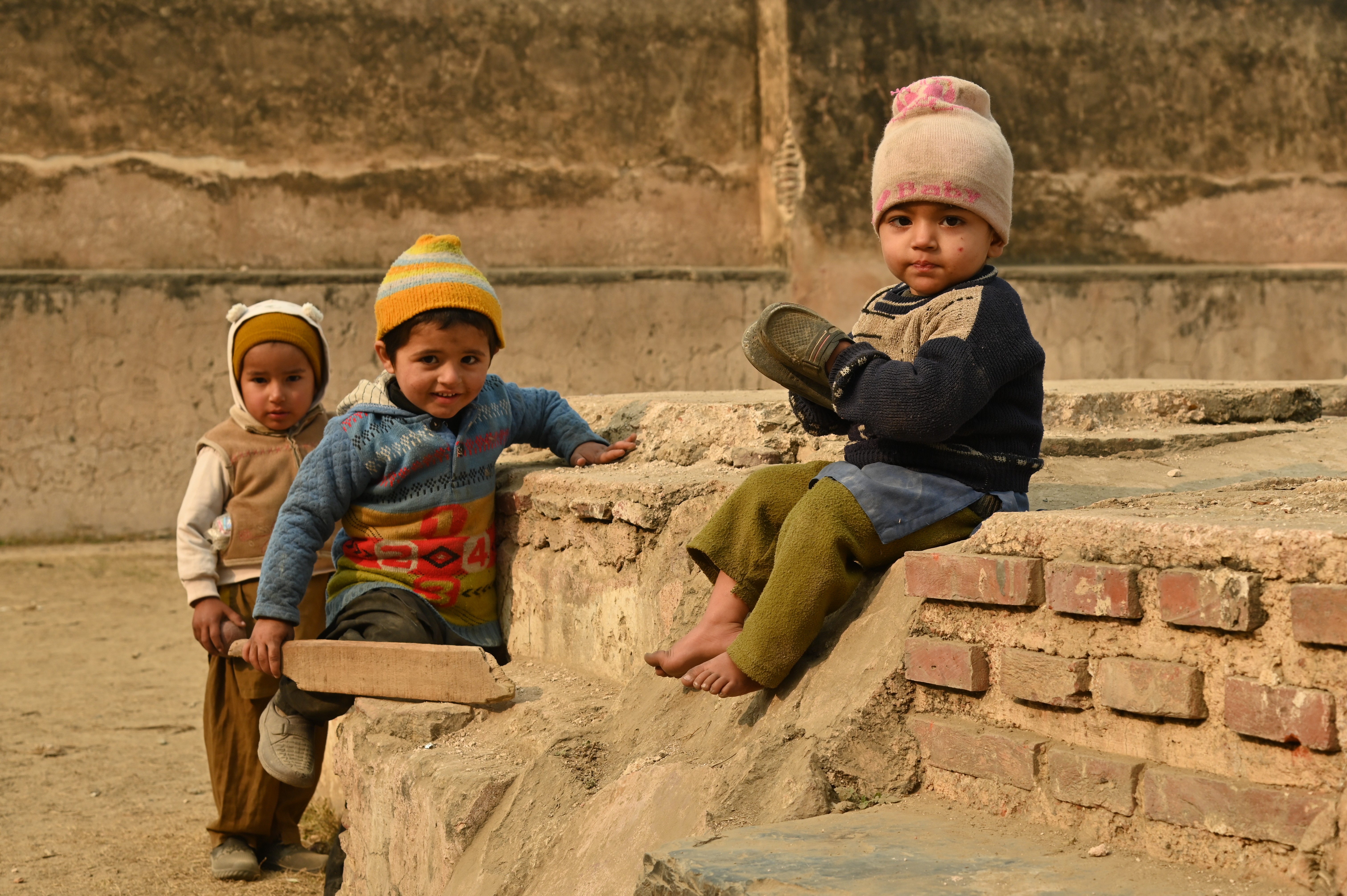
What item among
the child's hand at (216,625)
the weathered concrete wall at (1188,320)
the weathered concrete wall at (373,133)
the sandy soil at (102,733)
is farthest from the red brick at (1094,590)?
the weathered concrete wall at (1188,320)

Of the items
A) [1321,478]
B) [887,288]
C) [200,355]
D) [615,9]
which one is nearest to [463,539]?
[887,288]

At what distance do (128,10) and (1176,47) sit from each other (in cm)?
689

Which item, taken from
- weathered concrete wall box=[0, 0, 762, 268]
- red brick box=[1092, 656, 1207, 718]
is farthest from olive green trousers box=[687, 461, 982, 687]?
weathered concrete wall box=[0, 0, 762, 268]

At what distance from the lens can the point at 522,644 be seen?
314 cm

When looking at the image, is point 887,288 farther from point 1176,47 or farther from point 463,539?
point 1176,47

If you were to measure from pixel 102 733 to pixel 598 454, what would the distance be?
228 cm

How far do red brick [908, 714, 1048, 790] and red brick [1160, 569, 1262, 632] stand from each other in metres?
→ 0.27

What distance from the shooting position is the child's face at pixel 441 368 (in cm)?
293

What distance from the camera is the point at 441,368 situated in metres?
2.95

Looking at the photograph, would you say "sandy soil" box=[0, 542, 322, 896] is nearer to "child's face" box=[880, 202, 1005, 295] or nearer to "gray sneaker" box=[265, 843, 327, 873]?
"gray sneaker" box=[265, 843, 327, 873]

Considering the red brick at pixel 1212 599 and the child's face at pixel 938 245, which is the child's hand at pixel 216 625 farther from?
the red brick at pixel 1212 599

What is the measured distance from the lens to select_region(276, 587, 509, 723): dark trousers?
2.82 metres

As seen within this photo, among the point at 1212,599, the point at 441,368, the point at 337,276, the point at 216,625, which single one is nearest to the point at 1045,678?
the point at 1212,599

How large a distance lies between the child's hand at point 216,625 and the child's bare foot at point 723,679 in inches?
58.0
